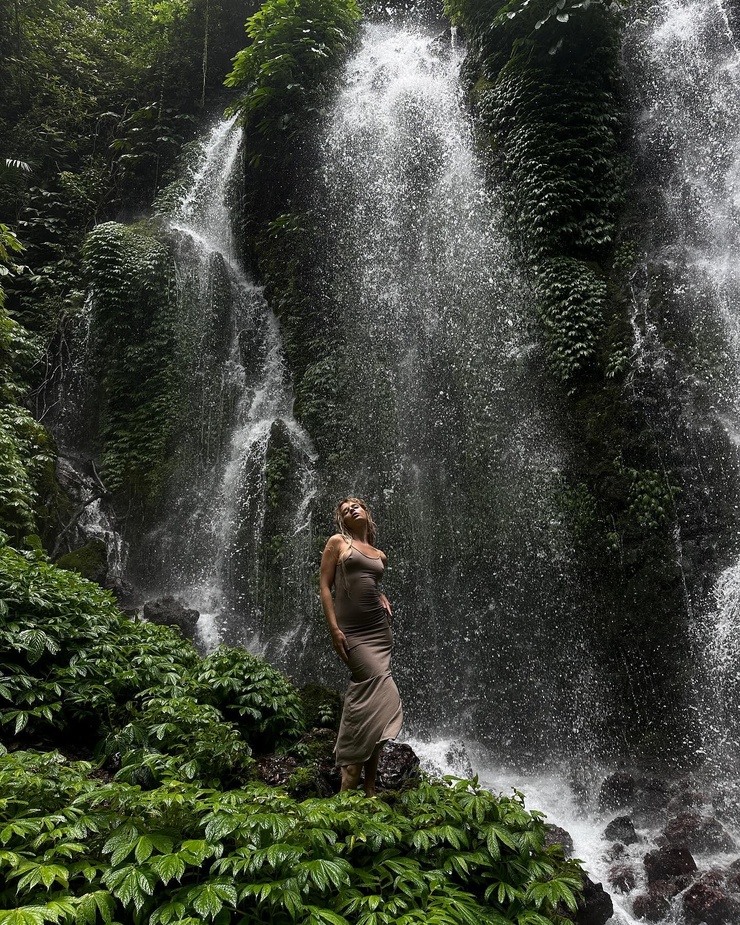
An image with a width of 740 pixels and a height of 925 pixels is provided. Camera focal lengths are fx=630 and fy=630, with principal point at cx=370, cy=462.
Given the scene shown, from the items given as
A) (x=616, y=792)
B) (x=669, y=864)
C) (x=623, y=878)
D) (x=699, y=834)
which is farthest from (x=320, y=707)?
(x=699, y=834)

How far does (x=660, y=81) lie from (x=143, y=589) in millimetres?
12436

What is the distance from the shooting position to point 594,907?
461cm

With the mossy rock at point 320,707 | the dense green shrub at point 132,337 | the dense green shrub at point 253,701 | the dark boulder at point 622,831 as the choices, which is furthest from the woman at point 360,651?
the dense green shrub at point 132,337

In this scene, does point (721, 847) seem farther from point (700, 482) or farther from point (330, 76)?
point (330, 76)

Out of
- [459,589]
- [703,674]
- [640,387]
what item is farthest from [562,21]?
[703,674]

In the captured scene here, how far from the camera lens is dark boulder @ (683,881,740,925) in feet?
15.6

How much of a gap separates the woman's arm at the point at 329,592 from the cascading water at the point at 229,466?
5874mm

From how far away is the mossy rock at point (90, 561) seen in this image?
8.73m

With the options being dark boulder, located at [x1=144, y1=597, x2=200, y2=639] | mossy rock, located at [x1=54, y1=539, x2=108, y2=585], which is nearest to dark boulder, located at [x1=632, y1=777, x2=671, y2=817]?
dark boulder, located at [x1=144, y1=597, x2=200, y2=639]

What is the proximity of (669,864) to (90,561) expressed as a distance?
307 inches

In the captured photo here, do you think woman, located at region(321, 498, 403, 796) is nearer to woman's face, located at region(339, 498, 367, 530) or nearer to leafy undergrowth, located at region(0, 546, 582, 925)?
woman's face, located at region(339, 498, 367, 530)

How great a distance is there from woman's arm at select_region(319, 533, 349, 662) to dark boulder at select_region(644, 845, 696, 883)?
12.3 ft

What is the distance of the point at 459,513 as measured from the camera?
9.20 m

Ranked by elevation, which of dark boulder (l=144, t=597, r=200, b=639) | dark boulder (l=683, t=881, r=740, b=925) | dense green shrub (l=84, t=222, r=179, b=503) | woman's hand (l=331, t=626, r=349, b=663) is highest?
dense green shrub (l=84, t=222, r=179, b=503)
